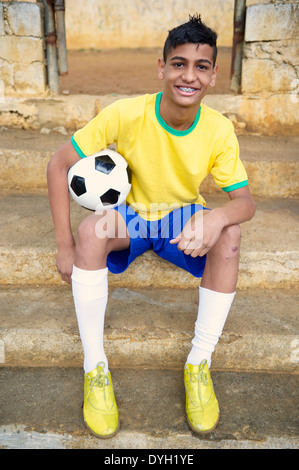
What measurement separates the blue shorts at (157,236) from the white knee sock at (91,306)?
0.20 metres

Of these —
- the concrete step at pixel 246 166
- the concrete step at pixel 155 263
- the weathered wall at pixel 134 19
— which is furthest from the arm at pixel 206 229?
the weathered wall at pixel 134 19

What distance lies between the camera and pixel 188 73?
1596mm

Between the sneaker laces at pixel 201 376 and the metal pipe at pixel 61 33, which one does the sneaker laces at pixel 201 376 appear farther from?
the metal pipe at pixel 61 33

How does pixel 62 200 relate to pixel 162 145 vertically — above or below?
below

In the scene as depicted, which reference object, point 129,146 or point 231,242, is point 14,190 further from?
point 231,242

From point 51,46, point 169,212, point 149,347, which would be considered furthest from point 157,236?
point 51,46

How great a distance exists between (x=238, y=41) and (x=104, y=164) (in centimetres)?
221

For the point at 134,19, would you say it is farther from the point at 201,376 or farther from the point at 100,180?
the point at 201,376

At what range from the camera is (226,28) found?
32.5 feet

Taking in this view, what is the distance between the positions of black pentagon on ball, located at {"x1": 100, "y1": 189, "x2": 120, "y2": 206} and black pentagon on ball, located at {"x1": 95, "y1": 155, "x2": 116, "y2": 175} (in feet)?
0.26

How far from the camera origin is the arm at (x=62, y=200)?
165 cm

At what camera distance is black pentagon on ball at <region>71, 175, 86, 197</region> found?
65.7 inches
